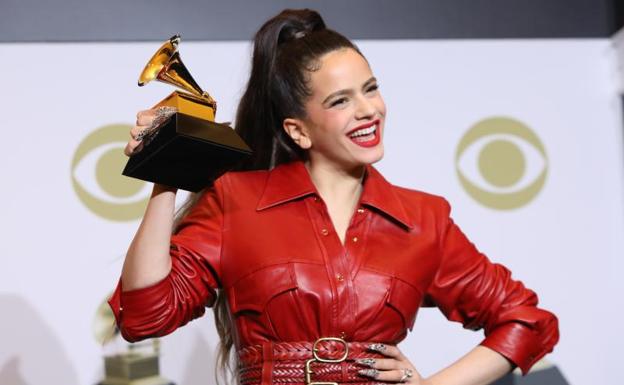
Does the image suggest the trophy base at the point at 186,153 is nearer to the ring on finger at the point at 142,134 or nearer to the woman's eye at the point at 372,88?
the ring on finger at the point at 142,134

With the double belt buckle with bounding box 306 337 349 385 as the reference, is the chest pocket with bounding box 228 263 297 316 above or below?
above

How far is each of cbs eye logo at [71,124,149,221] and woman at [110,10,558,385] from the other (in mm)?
674

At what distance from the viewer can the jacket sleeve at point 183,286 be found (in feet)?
5.82

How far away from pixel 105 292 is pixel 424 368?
35.5 inches

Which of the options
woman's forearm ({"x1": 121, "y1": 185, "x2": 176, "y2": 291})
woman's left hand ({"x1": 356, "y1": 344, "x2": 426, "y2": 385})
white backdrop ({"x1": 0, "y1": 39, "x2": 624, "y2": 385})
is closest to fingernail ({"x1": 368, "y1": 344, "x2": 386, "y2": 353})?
woman's left hand ({"x1": 356, "y1": 344, "x2": 426, "y2": 385})

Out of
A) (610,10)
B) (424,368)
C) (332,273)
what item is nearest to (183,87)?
(332,273)

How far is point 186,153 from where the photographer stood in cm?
168

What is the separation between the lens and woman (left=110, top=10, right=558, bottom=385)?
6.02ft

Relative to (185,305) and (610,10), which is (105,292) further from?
(610,10)

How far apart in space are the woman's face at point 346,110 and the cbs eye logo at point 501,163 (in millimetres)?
915

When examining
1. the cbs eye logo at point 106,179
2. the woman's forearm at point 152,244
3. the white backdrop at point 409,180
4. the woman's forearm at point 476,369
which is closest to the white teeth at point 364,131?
the woman's forearm at point 152,244

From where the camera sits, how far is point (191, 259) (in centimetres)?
189

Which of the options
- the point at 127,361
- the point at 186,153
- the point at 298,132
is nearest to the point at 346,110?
the point at 298,132

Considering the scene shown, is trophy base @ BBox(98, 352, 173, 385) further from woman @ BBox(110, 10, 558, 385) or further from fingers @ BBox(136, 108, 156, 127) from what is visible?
fingers @ BBox(136, 108, 156, 127)
